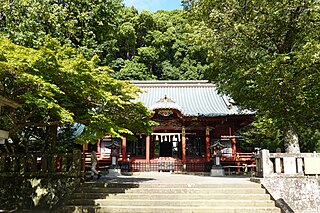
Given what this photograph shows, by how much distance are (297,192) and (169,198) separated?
3.78 metres

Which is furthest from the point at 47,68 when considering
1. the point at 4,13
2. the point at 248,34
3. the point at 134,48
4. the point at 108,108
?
the point at 134,48

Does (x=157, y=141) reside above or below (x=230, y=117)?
below

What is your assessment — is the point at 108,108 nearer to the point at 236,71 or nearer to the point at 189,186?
the point at 189,186

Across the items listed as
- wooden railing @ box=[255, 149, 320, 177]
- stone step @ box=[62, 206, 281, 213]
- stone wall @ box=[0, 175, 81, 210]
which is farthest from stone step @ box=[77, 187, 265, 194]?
stone step @ box=[62, 206, 281, 213]

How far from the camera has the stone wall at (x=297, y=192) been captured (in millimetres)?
8367

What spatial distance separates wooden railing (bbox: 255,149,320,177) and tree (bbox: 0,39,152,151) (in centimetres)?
397

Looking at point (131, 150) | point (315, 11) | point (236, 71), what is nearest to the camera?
point (315, 11)

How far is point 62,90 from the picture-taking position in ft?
25.2

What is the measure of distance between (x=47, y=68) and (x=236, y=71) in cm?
687

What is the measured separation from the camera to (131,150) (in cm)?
1889

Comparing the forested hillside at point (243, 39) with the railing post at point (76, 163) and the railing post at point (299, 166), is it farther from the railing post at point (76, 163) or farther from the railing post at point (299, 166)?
the railing post at point (76, 163)

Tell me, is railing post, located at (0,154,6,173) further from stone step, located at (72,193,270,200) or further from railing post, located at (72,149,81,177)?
stone step, located at (72,193,270,200)

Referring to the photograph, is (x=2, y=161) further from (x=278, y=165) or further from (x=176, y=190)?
(x=278, y=165)

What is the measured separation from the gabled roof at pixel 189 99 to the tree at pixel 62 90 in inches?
310
